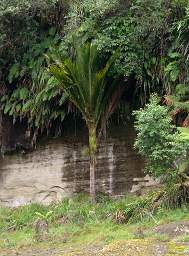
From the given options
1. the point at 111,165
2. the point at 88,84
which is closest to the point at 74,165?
the point at 111,165

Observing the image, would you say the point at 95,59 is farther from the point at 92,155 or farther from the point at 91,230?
the point at 91,230

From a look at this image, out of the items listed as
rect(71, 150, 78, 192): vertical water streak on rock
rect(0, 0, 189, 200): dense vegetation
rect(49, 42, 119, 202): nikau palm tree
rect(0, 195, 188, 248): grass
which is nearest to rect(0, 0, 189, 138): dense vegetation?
rect(0, 0, 189, 200): dense vegetation

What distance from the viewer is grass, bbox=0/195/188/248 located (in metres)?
9.56

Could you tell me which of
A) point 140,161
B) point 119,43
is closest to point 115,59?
point 119,43

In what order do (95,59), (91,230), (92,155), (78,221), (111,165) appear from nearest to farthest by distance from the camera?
(91,230)
(78,221)
(92,155)
(95,59)
(111,165)

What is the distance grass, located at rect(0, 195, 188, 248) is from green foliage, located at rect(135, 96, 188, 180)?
77 centimetres

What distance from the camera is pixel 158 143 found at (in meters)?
10.3

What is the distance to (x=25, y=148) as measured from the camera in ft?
48.9

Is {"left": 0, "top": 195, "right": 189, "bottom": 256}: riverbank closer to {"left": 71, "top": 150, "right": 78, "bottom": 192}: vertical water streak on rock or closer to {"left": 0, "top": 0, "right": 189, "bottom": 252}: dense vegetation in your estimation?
{"left": 0, "top": 0, "right": 189, "bottom": 252}: dense vegetation

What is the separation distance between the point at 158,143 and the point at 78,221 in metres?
2.50

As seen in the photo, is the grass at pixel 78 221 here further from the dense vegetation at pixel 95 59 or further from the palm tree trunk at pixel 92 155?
the dense vegetation at pixel 95 59

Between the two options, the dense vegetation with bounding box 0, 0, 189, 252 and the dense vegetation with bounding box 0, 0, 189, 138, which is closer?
the dense vegetation with bounding box 0, 0, 189, 252

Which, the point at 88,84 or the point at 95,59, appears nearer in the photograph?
the point at 88,84

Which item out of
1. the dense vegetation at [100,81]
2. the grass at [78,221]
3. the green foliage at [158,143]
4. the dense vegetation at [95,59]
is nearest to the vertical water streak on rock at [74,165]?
the grass at [78,221]
